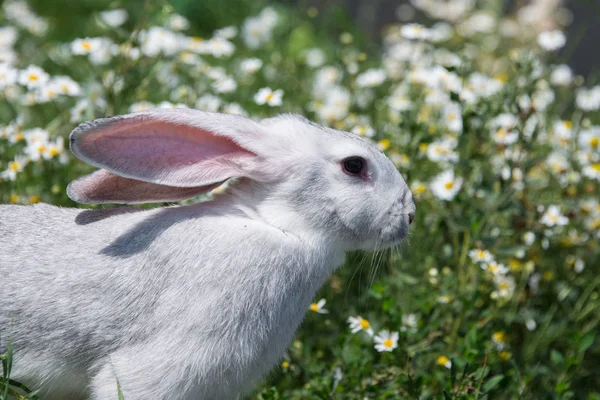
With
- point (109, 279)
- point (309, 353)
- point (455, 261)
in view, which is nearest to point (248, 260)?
point (109, 279)

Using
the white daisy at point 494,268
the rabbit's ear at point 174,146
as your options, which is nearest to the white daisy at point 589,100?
the white daisy at point 494,268

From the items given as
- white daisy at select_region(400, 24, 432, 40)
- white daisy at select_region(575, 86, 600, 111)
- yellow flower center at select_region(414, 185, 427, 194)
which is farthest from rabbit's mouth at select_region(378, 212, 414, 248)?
white daisy at select_region(575, 86, 600, 111)

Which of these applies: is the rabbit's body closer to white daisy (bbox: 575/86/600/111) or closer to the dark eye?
the dark eye

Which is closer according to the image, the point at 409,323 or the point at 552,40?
the point at 409,323

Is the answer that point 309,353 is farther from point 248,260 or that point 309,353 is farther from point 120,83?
point 120,83

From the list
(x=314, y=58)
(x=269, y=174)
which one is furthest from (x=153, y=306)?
(x=314, y=58)

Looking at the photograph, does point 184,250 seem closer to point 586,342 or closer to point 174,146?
point 174,146

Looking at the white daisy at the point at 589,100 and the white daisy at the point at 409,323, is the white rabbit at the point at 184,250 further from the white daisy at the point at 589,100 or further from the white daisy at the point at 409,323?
the white daisy at the point at 589,100
